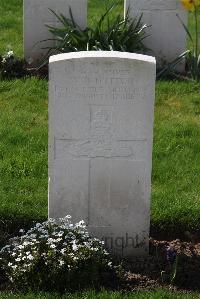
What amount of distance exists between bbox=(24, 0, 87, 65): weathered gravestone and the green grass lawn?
84cm

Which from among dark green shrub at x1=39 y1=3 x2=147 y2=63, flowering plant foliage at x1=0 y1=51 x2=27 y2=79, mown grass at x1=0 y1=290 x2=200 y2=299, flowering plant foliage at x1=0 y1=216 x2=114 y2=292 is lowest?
mown grass at x1=0 y1=290 x2=200 y2=299

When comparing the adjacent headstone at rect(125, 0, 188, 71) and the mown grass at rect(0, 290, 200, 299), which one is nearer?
the mown grass at rect(0, 290, 200, 299)

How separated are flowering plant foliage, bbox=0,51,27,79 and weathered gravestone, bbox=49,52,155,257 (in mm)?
3761

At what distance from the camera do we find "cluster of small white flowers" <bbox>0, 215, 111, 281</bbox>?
4.77 m

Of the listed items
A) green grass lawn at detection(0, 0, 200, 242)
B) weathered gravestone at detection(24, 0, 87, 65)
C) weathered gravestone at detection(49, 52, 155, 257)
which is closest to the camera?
weathered gravestone at detection(49, 52, 155, 257)

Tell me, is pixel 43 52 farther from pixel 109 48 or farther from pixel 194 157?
pixel 194 157

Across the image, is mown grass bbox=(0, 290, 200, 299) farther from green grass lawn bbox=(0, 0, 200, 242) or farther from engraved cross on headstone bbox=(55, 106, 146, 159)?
engraved cross on headstone bbox=(55, 106, 146, 159)

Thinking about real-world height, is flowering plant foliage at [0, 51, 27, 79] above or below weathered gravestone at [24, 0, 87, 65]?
below

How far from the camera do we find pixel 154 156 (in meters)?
6.78

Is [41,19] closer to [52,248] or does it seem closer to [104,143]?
[104,143]

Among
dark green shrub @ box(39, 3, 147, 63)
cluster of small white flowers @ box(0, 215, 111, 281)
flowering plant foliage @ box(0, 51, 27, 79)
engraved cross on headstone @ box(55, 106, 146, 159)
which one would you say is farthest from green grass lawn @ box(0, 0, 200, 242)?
engraved cross on headstone @ box(55, 106, 146, 159)

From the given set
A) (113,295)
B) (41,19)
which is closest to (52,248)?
(113,295)

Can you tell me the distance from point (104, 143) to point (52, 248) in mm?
778

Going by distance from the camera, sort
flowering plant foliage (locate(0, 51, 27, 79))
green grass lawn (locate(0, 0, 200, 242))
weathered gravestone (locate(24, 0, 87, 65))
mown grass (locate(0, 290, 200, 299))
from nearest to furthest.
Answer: mown grass (locate(0, 290, 200, 299)) < green grass lawn (locate(0, 0, 200, 242)) < flowering plant foliage (locate(0, 51, 27, 79)) < weathered gravestone (locate(24, 0, 87, 65))
